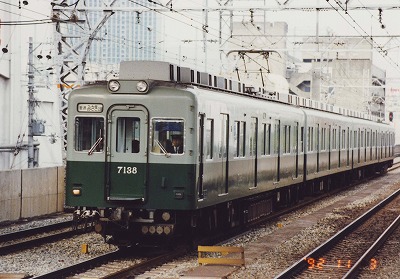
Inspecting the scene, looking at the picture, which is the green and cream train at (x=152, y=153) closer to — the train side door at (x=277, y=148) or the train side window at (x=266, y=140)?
the train side window at (x=266, y=140)

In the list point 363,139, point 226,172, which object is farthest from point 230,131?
point 363,139

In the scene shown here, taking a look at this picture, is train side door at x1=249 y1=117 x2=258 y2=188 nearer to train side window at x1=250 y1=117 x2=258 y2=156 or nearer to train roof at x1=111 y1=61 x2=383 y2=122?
train side window at x1=250 y1=117 x2=258 y2=156

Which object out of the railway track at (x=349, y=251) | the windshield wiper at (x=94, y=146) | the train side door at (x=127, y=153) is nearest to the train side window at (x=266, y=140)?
the railway track at (x=349, y=251)

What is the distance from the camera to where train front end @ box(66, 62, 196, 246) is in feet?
42.3

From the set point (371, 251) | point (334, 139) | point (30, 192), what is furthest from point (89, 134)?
point (334, 139)

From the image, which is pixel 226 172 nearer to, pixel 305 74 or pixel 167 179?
pixel 167 179

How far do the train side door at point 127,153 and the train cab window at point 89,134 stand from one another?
177 millimetres

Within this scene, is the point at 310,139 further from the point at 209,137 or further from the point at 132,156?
the point at 132,156

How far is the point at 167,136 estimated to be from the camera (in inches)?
512

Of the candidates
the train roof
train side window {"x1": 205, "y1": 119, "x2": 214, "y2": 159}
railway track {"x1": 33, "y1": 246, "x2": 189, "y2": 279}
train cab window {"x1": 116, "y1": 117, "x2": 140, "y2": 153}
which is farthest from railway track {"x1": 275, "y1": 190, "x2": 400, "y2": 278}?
the train roof

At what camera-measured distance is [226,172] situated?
15047 mm

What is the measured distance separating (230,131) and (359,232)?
4313mm

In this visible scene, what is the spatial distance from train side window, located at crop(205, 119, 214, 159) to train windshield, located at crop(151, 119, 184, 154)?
83 centimetres

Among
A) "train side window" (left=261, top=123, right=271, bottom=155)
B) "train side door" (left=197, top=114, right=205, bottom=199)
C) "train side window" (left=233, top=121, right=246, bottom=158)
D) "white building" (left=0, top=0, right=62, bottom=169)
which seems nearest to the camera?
"train side door" (left=197, top=114, right=205, bottom=199)
